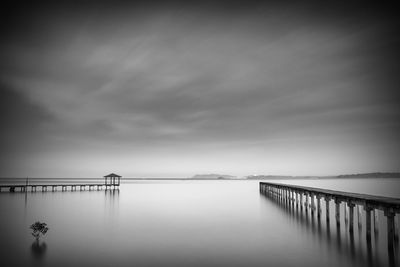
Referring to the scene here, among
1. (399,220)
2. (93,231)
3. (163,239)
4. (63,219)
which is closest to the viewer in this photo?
(163,239)

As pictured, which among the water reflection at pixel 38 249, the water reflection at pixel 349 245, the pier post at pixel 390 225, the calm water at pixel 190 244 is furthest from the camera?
the pier post at pixel 390 225

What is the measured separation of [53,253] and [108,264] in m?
2.58

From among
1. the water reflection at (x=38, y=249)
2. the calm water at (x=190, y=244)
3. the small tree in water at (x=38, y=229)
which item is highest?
the small tree in water at (x=38, y=229)

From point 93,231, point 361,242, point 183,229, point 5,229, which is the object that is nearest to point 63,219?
point 5,229

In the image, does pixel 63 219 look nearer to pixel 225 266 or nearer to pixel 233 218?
pixel 233 218

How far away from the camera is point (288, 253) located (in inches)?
431

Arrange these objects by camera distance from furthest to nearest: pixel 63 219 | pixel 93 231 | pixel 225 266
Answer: pixel 63 219, pixel 93 231, pixel 225 266

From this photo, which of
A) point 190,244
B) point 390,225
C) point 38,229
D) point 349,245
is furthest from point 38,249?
point 390,225

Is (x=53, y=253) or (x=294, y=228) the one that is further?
(x=294, y=228)

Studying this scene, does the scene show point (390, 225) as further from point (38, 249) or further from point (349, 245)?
point (38, 249)

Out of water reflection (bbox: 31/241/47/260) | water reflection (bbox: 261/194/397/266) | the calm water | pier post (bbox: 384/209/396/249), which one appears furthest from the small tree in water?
pier post (bbox: 384/209/396/249)

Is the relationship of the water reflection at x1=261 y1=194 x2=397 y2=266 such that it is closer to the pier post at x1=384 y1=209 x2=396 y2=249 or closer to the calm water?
the calm water

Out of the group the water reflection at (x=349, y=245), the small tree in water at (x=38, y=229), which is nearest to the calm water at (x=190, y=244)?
the water reflection at (x=349, y=245)

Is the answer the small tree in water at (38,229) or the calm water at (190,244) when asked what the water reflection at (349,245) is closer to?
the calm water at (190,244)
